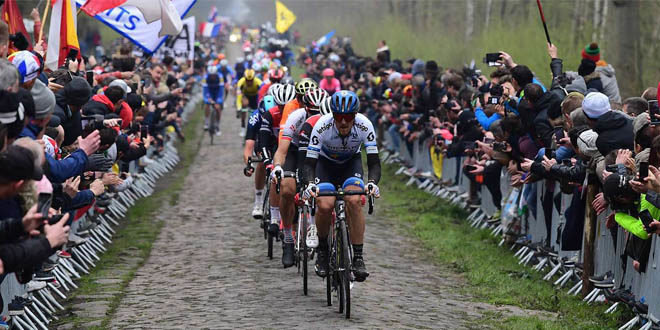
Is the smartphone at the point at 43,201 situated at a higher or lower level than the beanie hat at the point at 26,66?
lower

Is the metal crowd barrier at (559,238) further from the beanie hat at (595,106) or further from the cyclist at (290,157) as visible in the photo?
the cyclist at (290,157)

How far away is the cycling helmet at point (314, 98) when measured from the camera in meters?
12.3

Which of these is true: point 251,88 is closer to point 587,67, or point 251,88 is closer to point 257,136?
point 257,136

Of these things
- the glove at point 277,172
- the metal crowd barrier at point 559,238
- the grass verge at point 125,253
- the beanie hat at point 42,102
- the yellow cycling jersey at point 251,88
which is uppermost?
the beanie hat at point 42,102

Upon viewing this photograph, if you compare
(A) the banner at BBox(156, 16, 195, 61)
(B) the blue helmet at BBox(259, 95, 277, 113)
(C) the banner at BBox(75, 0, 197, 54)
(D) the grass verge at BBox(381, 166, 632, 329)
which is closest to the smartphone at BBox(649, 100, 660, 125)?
(D) the grass verge at BBox(381, 166, 632, 329)

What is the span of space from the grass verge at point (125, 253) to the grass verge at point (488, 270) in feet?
12.2

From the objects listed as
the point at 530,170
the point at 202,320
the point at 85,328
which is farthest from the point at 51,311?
the point at 530,170

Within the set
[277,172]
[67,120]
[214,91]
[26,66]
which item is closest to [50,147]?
[67,120]

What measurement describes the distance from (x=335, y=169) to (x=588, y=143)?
2488 mm

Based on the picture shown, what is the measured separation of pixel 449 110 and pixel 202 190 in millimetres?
5709

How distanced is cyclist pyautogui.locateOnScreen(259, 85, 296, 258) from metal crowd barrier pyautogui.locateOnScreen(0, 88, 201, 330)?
2.26 meters

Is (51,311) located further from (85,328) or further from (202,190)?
(202,190)

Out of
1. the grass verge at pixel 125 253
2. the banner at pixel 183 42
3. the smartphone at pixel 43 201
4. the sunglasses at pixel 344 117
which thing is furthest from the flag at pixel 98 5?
the banner at pixel 183 42

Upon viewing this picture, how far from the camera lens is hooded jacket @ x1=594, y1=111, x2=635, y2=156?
10.5m
